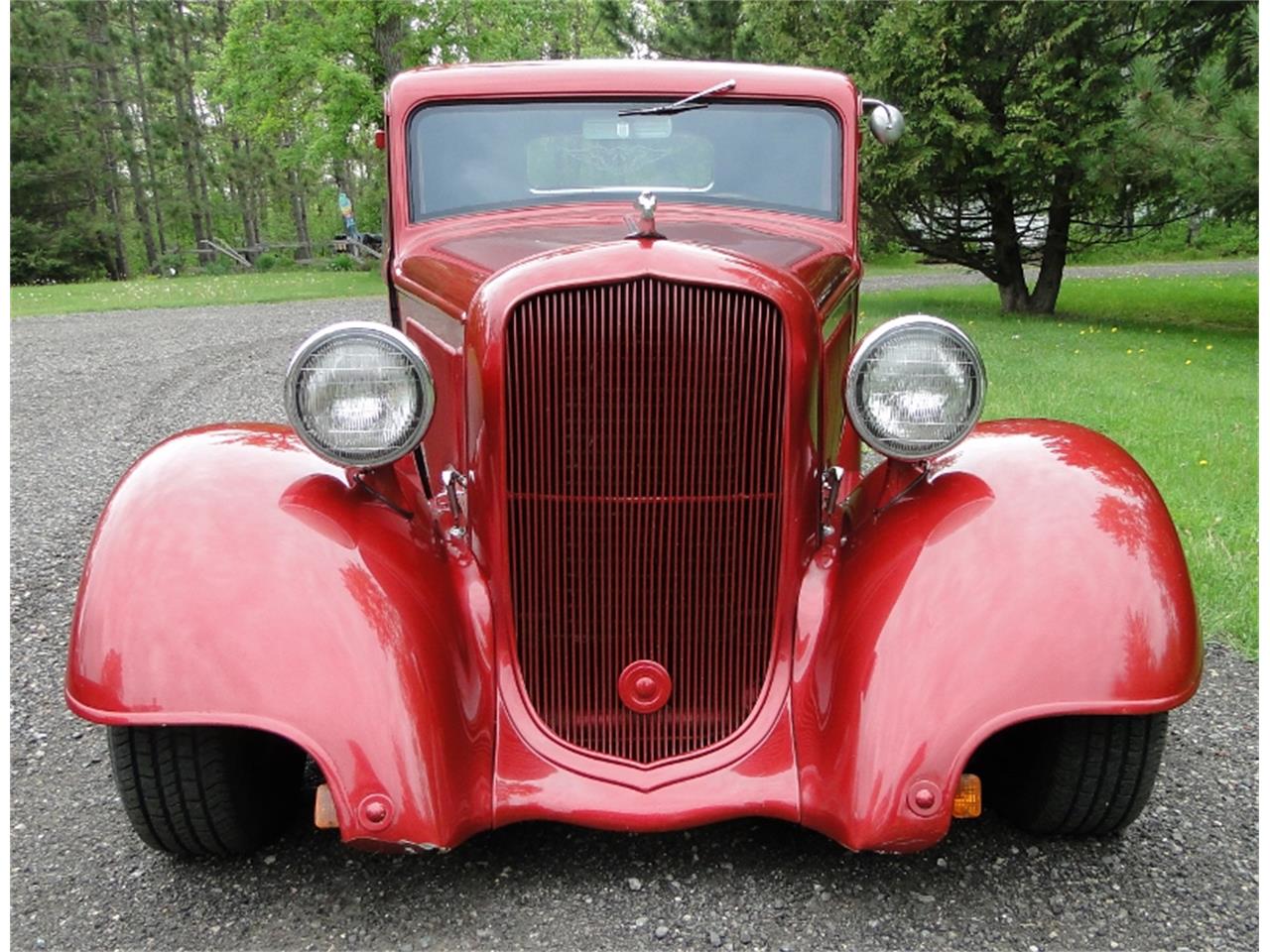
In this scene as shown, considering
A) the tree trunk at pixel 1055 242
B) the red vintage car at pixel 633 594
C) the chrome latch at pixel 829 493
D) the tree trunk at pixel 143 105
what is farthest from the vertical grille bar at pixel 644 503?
the tree trunk at pixel 143 105

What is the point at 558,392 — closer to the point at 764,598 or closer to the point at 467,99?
the point at 764,598

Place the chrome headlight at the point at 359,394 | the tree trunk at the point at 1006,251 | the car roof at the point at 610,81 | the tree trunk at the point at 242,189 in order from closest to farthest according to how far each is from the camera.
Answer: the chrome headlight at the point at 359,394 < the car roof at the point at 610,81 < the tree trunk at the point at 1006,251 < the tree trunk at the point at 242,189

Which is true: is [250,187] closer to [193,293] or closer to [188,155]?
[188,155]

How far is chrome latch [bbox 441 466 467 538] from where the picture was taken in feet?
8.52

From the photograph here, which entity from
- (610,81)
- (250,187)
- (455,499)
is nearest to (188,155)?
(250,187)

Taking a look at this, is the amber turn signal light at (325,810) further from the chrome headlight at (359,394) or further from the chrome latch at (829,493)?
the chrome latch at (829,493)

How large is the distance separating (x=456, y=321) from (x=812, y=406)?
95 cm

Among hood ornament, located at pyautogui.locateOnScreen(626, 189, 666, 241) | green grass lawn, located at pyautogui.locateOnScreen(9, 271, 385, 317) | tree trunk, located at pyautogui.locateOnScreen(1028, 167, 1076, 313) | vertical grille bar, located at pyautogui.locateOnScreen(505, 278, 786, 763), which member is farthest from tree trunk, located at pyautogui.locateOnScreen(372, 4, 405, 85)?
vertical grille bar, located at pyautogui.locateOnScreen(505, 278, 786, 763)

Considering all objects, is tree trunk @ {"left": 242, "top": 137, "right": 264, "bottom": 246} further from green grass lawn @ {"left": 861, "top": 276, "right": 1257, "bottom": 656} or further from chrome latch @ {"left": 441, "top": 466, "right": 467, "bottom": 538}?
chrome latch @ {"left": 441, "top": 466, "right": 467, "bottom": 538}

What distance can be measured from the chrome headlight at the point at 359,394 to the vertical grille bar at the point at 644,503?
285 mm

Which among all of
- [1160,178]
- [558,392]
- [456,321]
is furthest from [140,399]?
[1160,178]

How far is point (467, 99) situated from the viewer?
3.44m

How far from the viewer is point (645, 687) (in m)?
2.37

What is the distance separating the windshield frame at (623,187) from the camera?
3.29 metres
